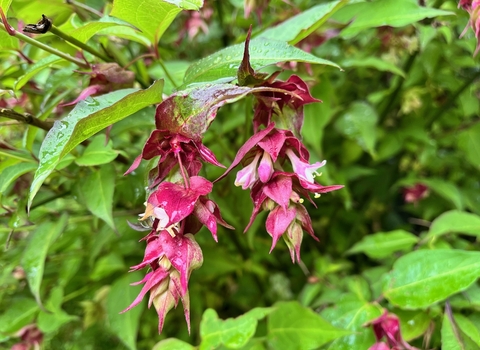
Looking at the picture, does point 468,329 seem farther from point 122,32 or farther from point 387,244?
point 122,32

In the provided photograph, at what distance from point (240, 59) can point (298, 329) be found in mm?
393

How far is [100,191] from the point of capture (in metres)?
0.55

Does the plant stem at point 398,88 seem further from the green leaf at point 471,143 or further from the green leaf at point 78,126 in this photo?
the green leaf at point 78,126

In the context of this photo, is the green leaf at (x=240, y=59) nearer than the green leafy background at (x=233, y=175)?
Yes

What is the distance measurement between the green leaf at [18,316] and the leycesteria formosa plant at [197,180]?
1.63ft

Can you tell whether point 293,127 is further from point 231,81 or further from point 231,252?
point 231,252

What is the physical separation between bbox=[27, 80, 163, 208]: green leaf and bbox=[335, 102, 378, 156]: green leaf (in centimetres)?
56

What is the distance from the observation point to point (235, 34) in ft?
3.88

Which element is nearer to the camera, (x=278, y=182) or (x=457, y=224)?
(x=278, y=182)

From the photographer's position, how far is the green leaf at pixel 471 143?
929mm

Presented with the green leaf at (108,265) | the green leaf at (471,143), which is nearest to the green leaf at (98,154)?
the green leaf at (108,265)

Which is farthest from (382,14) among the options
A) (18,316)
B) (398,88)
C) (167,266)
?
(18,316)

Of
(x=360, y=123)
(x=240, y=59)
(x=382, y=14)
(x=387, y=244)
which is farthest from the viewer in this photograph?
(x=360, y=123)

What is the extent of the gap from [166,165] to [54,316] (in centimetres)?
49
